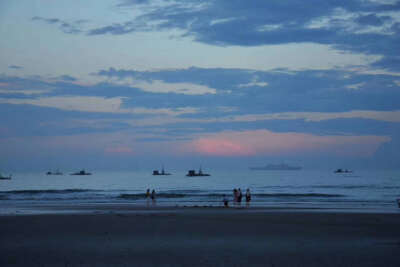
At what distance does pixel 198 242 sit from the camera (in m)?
17.2

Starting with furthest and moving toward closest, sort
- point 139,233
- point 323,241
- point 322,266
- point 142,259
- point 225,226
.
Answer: point 225,226
point 139,233
point 323,241
point 142,259
point 322,266

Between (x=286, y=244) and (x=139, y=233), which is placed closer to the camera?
(x=286, y=244)

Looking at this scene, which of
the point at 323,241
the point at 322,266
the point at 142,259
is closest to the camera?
the point at 322,266

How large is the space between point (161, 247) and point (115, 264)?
3281mm

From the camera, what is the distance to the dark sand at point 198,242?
1342 cm

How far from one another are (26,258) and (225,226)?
10986 mm

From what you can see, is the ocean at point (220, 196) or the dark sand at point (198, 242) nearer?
the dark sand at point (198, 242)

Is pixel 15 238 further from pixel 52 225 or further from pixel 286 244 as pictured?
pixel 286 244

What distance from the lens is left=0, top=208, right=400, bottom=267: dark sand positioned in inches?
528

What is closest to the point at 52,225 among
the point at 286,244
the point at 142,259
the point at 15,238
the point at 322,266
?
the point at 15,238

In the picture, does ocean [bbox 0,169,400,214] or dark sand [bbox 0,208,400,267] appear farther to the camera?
ocean [bbox 0,169,400,214]

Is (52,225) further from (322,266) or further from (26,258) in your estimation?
(322,266)

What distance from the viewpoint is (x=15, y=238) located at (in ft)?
59.3

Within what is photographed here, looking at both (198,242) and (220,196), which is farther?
(220,196)
